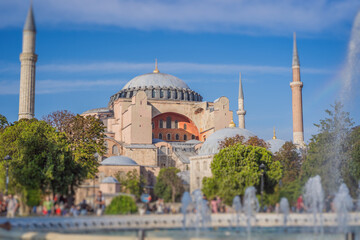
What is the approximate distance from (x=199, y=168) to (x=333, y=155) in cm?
1551

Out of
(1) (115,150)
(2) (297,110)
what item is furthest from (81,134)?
(2) (297,110)

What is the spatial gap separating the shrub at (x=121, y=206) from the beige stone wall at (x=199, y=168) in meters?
20.9

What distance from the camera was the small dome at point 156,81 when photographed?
219ft

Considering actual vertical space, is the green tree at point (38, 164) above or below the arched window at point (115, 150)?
below

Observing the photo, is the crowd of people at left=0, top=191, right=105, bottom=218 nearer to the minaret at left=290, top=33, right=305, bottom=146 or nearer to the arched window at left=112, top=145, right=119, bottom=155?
the arched window at left=112, top=145, right=119, bottom=155

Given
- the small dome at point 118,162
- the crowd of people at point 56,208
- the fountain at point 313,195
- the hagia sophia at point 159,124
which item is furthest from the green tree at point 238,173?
the small dome at point 118,162

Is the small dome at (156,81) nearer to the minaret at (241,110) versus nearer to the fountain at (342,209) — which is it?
the minaret at (241,110)

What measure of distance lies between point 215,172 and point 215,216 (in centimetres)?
1216

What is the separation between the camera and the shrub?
24547 millimetres

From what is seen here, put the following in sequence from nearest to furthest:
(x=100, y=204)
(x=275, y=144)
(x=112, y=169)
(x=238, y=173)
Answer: (x=100, y=204), (x=238, y=173), (x=112, y=169), (x=275, y=144)

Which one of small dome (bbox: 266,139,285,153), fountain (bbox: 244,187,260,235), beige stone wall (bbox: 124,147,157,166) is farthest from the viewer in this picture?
beige stone wall (bbox: 124,147,157,166)

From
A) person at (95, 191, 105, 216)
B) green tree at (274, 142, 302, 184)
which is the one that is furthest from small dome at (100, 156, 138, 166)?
person at (95, 191, 105, 216)

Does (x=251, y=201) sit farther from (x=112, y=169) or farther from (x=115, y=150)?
Result: (x=115, y=150)

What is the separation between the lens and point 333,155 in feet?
115
